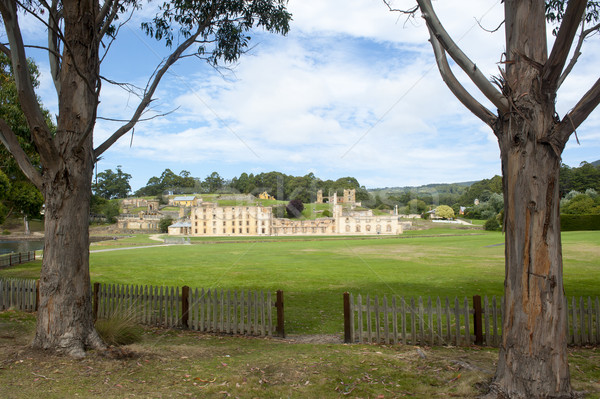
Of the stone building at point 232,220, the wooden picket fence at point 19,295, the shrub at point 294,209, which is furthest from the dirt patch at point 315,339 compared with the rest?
the shrub at point 294,209

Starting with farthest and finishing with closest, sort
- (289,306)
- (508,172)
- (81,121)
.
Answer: (289,306)
(81,121)
(508,172)

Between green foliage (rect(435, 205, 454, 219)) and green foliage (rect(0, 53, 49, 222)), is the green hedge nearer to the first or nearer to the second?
green foliage (rect(0, 53, 49, 222))

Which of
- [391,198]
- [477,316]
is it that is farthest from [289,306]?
[391,198]

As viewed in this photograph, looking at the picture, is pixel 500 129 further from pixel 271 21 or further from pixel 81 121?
pixel 271 21

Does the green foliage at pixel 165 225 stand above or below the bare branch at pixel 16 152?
below

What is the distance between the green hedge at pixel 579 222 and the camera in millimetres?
60531

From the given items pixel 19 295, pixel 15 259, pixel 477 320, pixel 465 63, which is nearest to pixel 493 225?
pixel 15 259

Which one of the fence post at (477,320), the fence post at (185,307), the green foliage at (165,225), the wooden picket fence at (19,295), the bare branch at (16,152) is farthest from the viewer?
the green foliage at (165,225)

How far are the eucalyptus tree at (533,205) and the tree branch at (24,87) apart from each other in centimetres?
677

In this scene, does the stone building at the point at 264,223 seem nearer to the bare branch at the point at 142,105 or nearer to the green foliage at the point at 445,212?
the green foliage at the point at 445,212

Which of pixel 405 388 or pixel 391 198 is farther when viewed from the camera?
pixel 391 198

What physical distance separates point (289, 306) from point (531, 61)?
986 centimetres

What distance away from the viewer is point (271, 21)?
1157 cm

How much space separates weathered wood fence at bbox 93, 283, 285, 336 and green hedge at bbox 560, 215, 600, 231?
→ 6533cm
